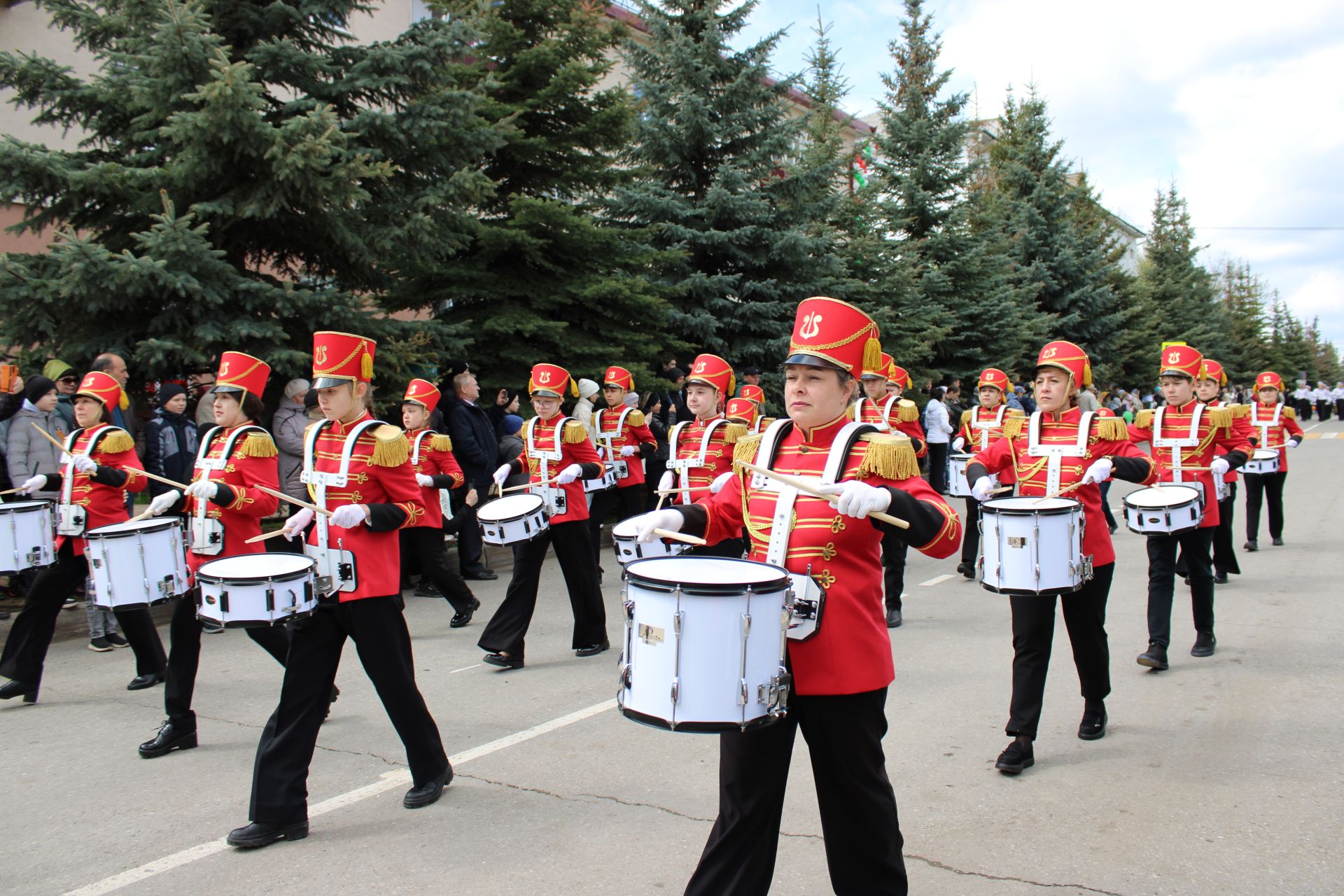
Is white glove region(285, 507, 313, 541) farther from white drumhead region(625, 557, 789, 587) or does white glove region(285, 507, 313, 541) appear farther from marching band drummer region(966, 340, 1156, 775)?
marching band drummer region(966, 340, 1156, 775)

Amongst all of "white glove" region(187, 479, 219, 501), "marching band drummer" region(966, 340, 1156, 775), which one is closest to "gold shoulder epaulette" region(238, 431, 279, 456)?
"white glove" region(187, 479, 219, 501)

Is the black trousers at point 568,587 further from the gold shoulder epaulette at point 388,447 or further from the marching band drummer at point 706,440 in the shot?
the gold shoulder epaulette at point 388,447

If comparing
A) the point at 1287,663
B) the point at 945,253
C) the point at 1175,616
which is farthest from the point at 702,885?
the point at 945,253

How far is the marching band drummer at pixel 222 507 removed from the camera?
18.9 ft

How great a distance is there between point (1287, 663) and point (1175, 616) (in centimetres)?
165

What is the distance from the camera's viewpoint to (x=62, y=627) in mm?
8812

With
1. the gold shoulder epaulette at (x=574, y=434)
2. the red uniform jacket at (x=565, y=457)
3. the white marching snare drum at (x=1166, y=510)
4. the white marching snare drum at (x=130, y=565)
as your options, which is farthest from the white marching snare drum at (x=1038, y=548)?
the white marching snare drum at (x=130, y=565)

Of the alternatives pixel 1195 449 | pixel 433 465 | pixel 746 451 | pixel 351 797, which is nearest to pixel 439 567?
pixel 433 465

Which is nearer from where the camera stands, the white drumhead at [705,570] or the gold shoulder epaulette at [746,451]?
the white drumhead at [705,570]

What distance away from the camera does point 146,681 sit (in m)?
7.22

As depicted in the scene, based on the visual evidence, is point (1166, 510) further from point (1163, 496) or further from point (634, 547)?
point (634, 547)

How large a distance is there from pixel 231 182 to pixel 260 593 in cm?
743

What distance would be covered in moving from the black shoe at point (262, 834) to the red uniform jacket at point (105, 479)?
133 inches

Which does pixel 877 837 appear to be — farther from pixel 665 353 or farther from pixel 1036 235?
pixel 1036 235
